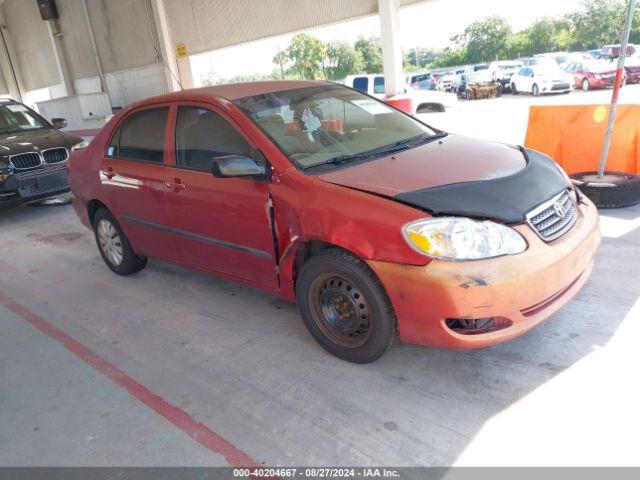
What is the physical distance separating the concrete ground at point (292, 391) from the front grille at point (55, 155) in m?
4.14

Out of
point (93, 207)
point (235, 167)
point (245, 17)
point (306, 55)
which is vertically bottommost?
point (93, 207)

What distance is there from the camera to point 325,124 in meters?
3.49

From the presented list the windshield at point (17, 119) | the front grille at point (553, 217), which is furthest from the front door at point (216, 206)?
the windshield at point (17, 119)

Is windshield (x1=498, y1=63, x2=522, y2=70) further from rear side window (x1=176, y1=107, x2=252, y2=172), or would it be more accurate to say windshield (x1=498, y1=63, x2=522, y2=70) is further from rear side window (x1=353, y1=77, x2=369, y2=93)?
rear side window (x1=176, y1=107, x2=252, y2=172)

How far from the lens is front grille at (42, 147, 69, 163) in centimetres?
746

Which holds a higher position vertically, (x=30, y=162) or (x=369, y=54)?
(x=369, y=54)

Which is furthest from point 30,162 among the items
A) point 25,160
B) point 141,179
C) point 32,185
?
point 141,179

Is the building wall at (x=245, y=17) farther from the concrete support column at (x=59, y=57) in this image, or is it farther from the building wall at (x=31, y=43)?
the building wall at (x=31, y=43)

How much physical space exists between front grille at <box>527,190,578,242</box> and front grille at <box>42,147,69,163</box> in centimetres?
716

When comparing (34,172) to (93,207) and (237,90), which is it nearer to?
(93,207)

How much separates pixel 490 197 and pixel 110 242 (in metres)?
3.63

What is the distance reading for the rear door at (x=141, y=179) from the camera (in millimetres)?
3893

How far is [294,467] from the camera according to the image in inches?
90.5

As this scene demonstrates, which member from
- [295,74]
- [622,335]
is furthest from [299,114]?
[295,74]
